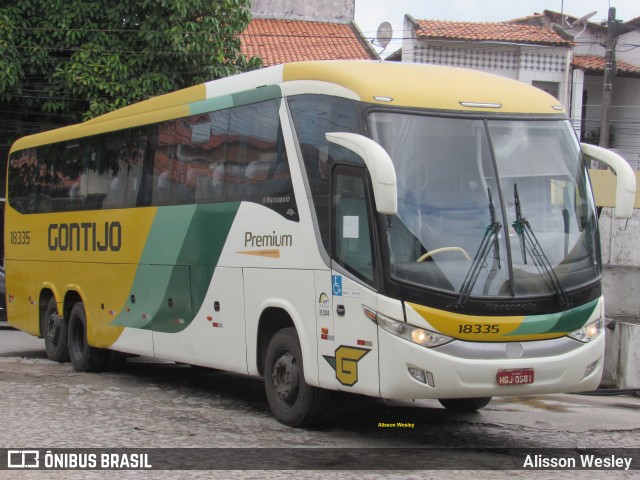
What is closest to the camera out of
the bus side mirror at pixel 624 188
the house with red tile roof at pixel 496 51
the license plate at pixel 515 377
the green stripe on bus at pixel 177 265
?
the license plate at pixel 515 377

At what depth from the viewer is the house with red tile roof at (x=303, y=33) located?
30594 mm

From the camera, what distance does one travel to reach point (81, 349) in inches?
558

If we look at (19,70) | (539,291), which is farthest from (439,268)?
(19,70)

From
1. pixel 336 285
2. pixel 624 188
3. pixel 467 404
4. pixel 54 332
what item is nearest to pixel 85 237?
pixel 54 332

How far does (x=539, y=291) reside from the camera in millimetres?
8227

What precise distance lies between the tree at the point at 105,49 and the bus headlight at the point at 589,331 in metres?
15.2

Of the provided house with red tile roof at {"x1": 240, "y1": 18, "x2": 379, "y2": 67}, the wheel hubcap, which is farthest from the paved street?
house with red tile roof at {"x1": 240, "y1": 18, "x2": 379, "y2": 67}

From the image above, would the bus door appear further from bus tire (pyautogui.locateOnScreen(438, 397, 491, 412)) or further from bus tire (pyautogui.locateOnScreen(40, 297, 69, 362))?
bus tire (pyautogui.locateOnScreen(40, 297, 69, 362))

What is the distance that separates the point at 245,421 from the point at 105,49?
48.7 ft

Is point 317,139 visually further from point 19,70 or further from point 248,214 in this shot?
point 19,70

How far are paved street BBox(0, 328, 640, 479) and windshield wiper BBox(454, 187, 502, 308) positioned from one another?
1.43 m

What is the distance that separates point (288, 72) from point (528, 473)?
14.5ft

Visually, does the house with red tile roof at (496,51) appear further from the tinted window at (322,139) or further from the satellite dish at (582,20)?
the tinted window at (322,139)

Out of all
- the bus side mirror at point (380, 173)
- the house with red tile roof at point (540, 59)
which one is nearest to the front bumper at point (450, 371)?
the bus side mirror at point (380, 173)
